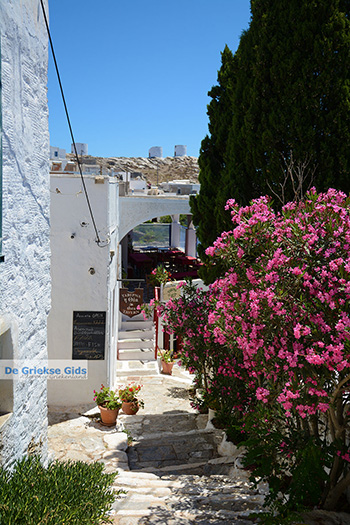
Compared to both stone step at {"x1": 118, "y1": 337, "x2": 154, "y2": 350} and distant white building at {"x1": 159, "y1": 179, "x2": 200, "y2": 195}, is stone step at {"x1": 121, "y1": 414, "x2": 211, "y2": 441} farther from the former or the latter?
distant white building at {"x1": 159, "y1": 179, "x2": 200, "y2": 195}

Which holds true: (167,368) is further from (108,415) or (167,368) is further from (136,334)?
(108,415)

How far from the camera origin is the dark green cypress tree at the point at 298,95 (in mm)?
7789

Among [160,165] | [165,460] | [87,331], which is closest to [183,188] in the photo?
[87,331]

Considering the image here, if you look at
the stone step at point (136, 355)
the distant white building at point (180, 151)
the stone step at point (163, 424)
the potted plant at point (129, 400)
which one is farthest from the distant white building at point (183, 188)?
the distant white building at point (180, 151)

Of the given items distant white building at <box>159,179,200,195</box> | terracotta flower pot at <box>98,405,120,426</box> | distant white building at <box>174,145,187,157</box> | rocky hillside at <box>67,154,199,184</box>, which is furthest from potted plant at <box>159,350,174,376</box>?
distant white building at <box>174,145,187,157</box>

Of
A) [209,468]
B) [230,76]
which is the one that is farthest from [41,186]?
[230,76]

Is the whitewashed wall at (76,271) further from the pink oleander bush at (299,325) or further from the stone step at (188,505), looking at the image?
the pink oleander bush at (299,325)

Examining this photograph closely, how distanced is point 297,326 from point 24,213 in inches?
108

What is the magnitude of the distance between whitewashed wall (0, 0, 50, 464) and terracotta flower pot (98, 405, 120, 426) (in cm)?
342

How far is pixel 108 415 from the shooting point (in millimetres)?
9023

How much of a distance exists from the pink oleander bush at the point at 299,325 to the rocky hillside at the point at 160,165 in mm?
64451

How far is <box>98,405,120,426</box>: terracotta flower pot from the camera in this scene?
9.00 m

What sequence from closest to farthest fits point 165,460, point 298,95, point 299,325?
point 299,325 → point 165,460 → point 298,95

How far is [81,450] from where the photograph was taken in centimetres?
782
